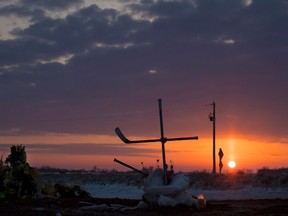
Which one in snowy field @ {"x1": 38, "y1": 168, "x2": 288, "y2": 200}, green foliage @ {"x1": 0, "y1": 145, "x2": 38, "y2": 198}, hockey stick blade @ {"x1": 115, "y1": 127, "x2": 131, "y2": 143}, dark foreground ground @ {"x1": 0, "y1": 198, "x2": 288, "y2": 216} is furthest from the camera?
snowy field @ {"x1": 38, "y1": 168, "x2": 288, "y2": 200}

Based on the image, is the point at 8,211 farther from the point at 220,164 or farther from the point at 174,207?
the point at 220,164

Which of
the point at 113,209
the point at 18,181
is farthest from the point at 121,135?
the point at 18,181

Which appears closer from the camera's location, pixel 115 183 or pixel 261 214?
pixel 261 214

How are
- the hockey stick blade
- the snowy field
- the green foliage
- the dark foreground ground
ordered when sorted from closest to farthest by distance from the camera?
the dark foreground ground < the hockey stick blade < the green foliage < the snowy field

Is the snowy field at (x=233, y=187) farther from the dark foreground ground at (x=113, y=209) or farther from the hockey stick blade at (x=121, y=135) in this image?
the hockey stick blade at (x=121, y=135)

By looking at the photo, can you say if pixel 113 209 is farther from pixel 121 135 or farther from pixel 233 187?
pixel 233 187

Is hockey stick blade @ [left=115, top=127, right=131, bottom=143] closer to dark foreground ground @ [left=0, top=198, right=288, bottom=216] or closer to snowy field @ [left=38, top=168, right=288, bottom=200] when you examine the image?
dark foreground ground @ [left=0, top=198, right=288, bottom=216]

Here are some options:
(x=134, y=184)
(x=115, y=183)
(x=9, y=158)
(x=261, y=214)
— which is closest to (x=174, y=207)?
(x=261, y=214)

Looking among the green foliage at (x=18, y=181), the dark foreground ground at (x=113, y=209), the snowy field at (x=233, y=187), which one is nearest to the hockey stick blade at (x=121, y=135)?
the dark foreground ground at (x=113, y=209)

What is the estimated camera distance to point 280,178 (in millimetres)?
38844

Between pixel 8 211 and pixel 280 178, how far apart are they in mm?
23457

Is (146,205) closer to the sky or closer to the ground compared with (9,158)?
closer to the ground

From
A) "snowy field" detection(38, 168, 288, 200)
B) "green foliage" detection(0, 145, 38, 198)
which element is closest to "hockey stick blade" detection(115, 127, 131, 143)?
"green foliage" detection(0, 145, 38, 198)

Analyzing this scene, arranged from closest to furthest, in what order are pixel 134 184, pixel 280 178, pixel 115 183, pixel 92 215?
pixel 92 215, pixel 280 178, pixel 134 184, pixel 115 183
